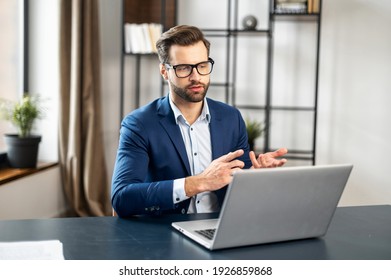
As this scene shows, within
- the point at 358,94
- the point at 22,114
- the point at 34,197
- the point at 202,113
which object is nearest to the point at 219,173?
the point at 202,113

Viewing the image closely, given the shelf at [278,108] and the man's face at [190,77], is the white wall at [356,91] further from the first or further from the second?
the man's face at [190,77]

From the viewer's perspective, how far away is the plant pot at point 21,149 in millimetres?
Answer: 3395

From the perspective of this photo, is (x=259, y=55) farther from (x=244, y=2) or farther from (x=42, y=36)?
(x=42, y=36)

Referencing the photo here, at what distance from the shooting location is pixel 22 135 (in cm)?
342

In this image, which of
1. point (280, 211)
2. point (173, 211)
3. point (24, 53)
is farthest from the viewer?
point (24, 53)

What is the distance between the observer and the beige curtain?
12.2ft

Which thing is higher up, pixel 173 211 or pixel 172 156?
pixel 172 156

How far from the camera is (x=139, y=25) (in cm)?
404

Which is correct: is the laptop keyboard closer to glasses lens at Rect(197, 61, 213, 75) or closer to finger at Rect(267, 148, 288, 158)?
finger at Rect(267, 148, 288, 158)

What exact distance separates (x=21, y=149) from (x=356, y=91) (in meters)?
2.36

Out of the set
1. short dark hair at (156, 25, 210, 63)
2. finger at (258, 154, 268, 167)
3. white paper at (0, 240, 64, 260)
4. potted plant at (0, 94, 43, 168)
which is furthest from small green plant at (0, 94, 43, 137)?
white paper at (0, 240, 64, 260)

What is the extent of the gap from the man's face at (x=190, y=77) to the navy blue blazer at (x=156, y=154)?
0.11 meters

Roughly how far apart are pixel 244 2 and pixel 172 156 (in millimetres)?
2412

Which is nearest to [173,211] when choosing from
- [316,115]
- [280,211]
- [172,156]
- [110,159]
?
[172,156]
